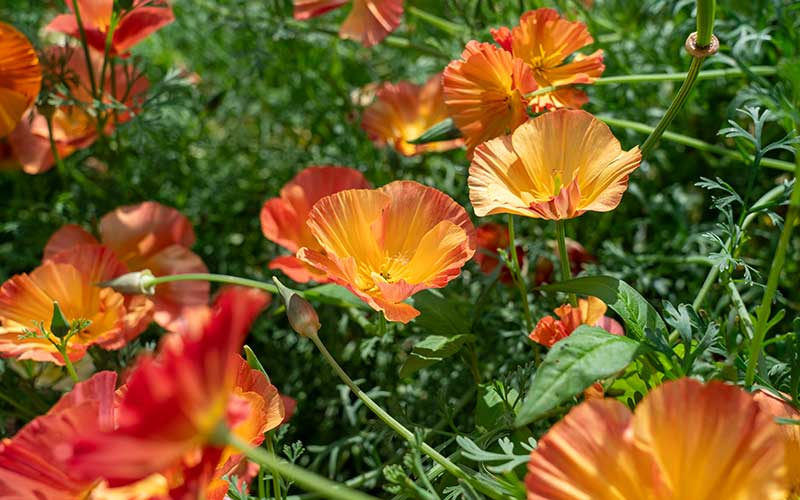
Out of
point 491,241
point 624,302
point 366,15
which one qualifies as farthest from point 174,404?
point 366,15

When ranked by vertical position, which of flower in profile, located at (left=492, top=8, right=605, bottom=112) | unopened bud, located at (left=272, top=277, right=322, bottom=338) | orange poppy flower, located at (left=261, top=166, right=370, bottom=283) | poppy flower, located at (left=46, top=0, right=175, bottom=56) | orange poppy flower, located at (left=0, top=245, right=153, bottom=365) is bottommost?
orange poppy flower, located at (left=0, top=245, right=153, bottom=365)

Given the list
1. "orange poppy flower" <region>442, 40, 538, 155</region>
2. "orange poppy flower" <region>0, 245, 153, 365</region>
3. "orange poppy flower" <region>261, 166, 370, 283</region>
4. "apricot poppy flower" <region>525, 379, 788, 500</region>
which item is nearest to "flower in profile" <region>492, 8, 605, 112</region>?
"orange poppy flower" <region>442, 40, 538, 155</region>

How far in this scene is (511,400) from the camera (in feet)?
2.39

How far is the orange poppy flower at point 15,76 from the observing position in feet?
3.13

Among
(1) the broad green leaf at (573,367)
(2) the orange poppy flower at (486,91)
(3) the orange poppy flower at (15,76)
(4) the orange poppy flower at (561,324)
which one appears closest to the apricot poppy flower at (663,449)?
(1) the broad green leaf at (573,367)

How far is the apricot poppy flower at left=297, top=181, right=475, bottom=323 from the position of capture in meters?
0.73

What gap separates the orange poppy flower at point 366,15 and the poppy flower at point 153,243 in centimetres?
34

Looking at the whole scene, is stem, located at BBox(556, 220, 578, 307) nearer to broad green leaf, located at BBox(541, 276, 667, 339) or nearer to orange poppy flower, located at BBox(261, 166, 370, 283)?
broad green leaf, located at BBox(541, 276, 667, 339)

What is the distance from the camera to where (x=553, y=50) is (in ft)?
2.74

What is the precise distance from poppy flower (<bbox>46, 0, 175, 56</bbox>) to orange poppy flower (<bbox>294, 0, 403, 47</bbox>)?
195 mm

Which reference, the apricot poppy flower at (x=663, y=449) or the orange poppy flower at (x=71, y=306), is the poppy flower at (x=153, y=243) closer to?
the orange poppy flower at (x=71, y=306)

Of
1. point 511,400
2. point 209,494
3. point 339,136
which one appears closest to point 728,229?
point 511,400

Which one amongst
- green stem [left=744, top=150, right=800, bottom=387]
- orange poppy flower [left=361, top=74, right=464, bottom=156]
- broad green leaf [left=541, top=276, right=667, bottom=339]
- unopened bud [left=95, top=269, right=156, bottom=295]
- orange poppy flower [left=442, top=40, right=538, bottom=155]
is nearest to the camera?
green stem [left=744, top=150, right=800, bottom=387]

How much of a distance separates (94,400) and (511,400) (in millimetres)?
355
